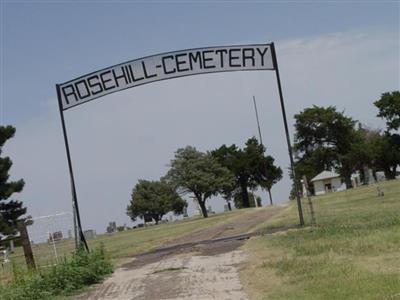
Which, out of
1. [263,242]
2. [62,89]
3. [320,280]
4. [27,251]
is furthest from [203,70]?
[320,280]

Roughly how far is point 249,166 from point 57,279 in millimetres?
70500

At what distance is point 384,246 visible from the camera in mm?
9852

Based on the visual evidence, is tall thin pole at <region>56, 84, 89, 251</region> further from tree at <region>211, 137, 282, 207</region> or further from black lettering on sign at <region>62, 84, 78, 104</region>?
tree at <region>211, 137, 282, 207</region>

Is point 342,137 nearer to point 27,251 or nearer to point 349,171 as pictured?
point 349,171

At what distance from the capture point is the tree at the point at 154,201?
8769cm

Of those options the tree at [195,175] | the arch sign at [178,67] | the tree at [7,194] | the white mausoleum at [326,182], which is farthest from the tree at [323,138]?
the arch sign at [178,67]

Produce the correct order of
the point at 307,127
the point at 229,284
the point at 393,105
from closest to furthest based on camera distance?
the point at 229,284 < the point at 393,105 < the point at 307,127

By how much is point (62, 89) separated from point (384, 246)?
9.59 metres

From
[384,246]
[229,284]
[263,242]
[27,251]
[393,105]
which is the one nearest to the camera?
[229,284]

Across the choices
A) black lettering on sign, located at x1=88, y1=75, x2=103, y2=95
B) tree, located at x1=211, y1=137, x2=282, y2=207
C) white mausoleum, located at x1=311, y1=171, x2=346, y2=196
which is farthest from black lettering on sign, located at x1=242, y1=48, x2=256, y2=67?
tree, located at x1=211, y1=137, x2=282, y2=207

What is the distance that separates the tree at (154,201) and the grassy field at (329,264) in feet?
244

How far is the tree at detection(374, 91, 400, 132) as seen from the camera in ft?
240

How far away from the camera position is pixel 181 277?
10016 millimetres

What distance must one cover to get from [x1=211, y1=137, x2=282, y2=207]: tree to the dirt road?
218 feet
